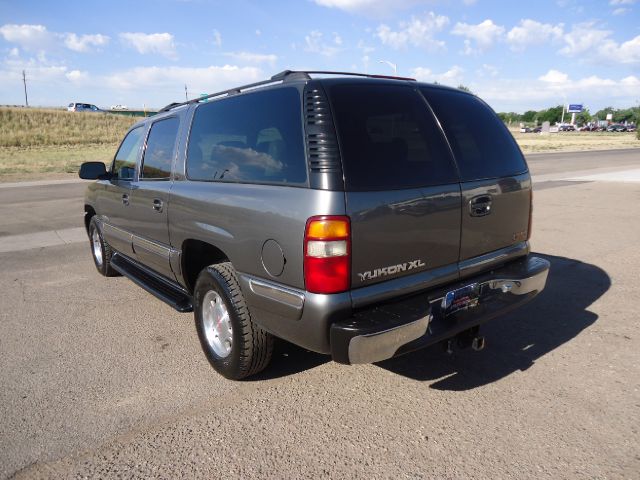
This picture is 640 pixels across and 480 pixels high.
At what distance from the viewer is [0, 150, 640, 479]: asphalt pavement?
2.41 m

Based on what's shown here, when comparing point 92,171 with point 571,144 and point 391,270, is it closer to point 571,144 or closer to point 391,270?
point 391,270

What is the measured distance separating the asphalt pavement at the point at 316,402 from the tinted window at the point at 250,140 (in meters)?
1.38

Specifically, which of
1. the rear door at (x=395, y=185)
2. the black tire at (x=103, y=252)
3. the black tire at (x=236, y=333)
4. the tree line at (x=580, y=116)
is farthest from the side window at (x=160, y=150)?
the tree line at (x=580, y=116)

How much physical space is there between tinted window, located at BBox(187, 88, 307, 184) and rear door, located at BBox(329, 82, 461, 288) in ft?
0.89

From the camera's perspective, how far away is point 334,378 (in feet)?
10.7

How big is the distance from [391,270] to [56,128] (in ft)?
191

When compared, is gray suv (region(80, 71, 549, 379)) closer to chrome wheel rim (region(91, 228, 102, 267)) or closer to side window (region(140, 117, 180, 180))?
side window (region(140, 117, 180, 180))

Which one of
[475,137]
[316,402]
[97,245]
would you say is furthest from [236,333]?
[97,245]

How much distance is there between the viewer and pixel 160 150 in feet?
13.3

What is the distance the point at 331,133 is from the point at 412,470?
67.8 inches

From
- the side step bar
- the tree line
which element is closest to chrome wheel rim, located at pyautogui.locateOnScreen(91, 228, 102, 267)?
the side step bar

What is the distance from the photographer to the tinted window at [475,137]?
119 inches

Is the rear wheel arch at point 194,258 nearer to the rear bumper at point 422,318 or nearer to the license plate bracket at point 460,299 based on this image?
the rear bumper at point 422,318

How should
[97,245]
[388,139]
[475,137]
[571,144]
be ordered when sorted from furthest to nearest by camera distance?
[571,144], [97,245], [475,137], [388,139]
